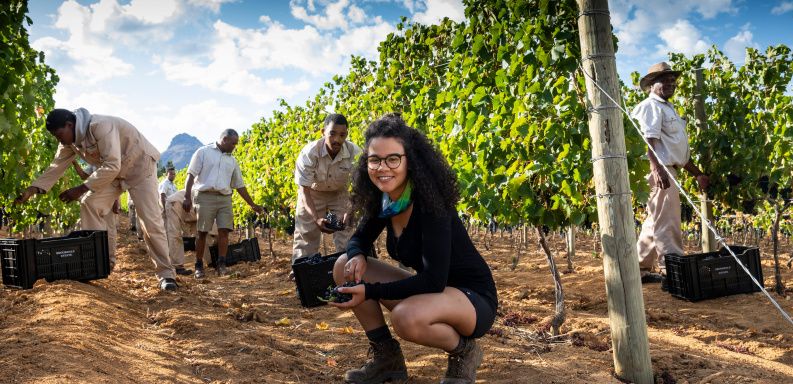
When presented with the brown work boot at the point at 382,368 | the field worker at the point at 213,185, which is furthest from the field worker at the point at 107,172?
the brown work boot at the point at 382,368

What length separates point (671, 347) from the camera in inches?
127

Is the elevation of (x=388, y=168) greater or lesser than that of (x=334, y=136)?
lesser

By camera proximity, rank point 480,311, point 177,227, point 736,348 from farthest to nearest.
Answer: point 177,227
point 736,348
point 480,311

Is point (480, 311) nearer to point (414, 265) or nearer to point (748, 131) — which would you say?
point (414, 265)

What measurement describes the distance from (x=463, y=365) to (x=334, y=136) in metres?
2.70

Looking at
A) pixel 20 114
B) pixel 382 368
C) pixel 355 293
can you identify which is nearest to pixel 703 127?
pixel 382 368

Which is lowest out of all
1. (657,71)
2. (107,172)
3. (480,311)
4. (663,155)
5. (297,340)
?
(297,340)

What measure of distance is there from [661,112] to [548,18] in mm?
2051

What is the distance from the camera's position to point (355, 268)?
257 centimetres

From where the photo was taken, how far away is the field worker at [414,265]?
2275mm

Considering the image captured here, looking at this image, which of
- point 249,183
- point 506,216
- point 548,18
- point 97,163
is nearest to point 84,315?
point 97,163

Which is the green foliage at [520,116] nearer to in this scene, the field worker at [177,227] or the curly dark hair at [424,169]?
the curly dark hair at [424,169]

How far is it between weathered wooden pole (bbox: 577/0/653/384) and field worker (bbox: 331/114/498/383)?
574 millimetres

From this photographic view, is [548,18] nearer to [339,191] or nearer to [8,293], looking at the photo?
[339,191]
